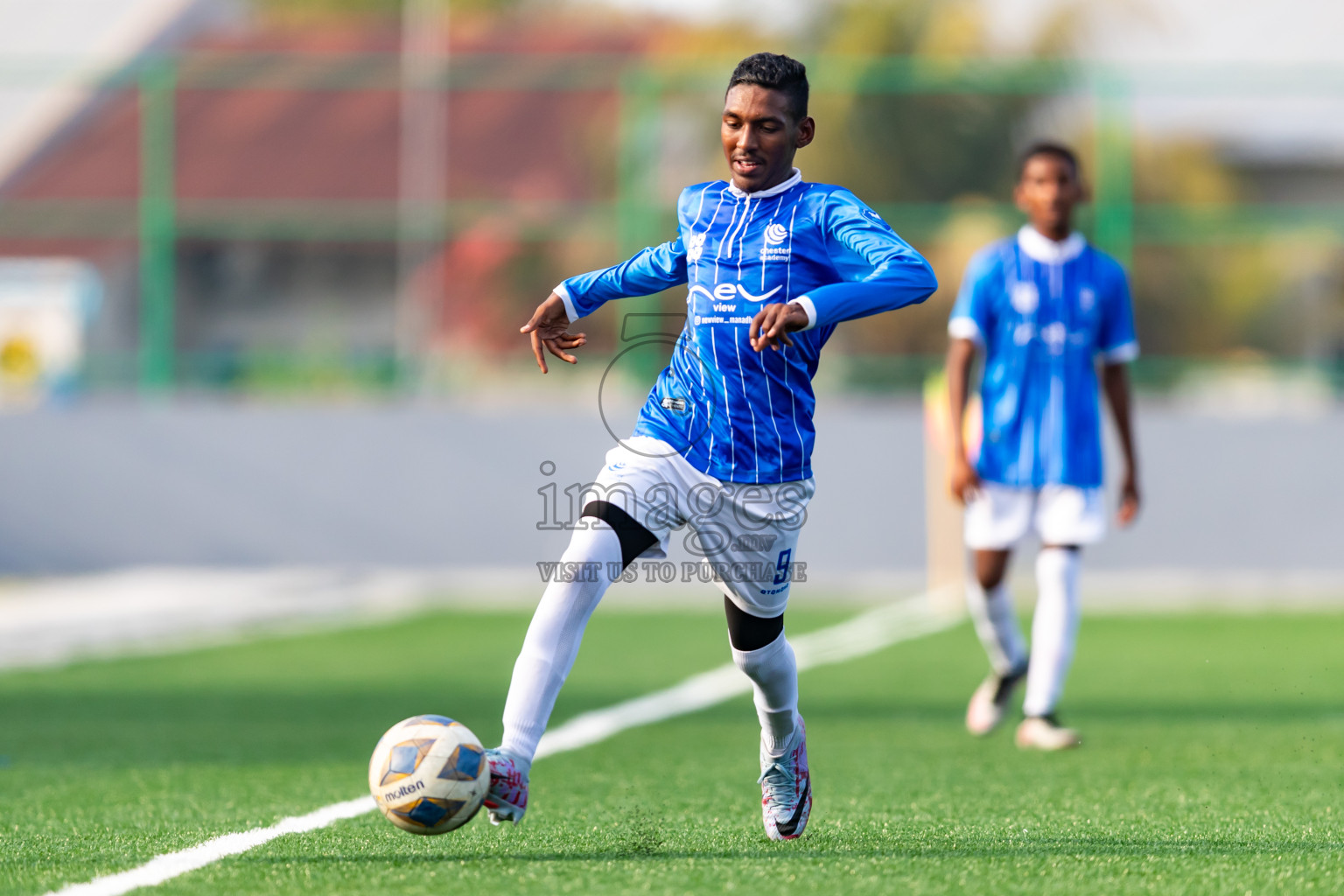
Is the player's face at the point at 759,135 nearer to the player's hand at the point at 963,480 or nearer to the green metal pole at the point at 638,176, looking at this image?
the player's hand at the point at 963,480

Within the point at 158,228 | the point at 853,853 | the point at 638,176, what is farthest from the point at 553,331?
the point at 158,228

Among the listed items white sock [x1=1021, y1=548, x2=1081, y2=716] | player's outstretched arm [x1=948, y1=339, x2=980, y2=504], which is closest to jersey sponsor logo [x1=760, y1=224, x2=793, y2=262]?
player's outstretched arm [x1=948, y1=339, x2=980, y2=504]

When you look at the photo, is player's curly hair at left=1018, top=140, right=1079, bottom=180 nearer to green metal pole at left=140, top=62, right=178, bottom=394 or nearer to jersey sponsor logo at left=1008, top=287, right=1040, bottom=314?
jersey sponsor logo at left=1008, top=287, right=1040, bottom=314

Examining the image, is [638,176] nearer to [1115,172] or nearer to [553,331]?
[1115,172]

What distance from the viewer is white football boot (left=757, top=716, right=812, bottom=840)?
15.9 feet

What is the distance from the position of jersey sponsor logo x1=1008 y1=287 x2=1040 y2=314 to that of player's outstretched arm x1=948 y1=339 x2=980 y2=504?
0.24 metres

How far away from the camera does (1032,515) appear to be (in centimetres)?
726

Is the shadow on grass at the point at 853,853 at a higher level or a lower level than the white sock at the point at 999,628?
lower

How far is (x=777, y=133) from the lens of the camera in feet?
15.5

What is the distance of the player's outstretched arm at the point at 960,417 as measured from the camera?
7.18 metres

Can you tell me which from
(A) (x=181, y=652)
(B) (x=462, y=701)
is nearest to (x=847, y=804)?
(B) (x=462, y=701)

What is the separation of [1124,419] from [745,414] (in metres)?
3.32

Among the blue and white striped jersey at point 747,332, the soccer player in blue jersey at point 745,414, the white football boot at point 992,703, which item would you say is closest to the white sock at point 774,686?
the soccer player in blue jersey at point 745,414

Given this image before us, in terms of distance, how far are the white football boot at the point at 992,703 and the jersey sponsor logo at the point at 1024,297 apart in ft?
4.77
